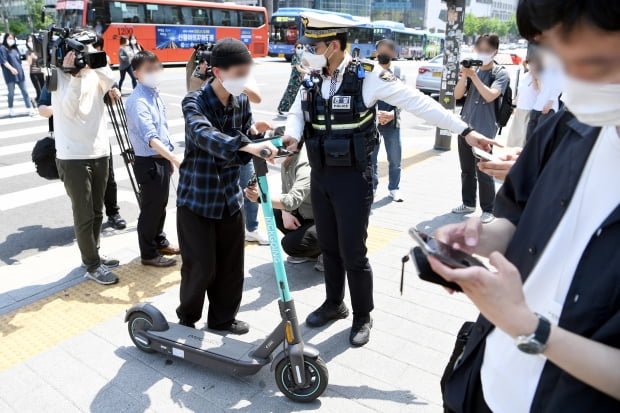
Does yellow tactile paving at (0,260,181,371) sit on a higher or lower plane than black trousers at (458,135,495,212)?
lower

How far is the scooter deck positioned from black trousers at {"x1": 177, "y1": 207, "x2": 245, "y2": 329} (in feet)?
0.65

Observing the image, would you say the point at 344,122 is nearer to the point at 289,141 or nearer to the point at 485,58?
the point at 289,141

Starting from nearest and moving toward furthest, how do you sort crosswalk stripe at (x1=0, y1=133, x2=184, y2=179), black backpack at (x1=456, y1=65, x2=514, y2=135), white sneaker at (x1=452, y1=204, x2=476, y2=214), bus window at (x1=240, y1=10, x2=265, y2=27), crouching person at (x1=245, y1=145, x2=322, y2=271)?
crouching person at (x1=245, y1=145, x2=322, y2=271) → black backpack at (x1=456, y1=65, x2=514, y2=135) → white sneaker at (x1=452, y1=204, x2=476, y2=214) → crosswalk stripe at (x1=0, y1=133, x2=184, y2=179) → bus window at (x1=240, y1=10, x2=265, y2=27)

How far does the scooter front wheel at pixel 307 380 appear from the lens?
279 centimetres

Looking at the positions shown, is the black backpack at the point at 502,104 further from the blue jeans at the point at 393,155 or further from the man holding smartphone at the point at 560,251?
the man holding smartphone at the point at 560,251

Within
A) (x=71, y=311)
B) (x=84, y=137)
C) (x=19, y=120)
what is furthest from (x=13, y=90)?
(x=71, y=311)

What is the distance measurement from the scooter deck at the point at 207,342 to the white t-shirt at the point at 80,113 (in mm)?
1801

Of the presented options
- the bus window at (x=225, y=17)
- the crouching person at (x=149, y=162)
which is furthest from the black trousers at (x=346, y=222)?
Answer: the bus window at (x=225, y=17)

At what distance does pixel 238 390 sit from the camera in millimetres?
2922

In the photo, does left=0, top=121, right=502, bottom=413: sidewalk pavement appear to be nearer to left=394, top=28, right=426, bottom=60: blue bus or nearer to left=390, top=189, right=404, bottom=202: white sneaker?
left=390, top=189, right=404, bottom=202: white sneaker

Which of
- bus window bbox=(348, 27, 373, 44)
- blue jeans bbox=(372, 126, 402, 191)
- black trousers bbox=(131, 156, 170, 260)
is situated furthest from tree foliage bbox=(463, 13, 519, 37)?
black trousers bbox=(131, 156, 170, 260)

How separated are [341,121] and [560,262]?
2048 millimetres

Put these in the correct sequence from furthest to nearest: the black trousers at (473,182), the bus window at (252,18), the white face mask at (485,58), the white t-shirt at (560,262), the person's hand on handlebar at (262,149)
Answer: the bus window at (252,18) → the black trousers at (473,182) → the white face mask at (485,58) → the person's hand on handlebar at (262,149) → the white t-shirt at (560,262)

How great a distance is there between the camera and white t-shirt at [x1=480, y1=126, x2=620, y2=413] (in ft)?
3.78
